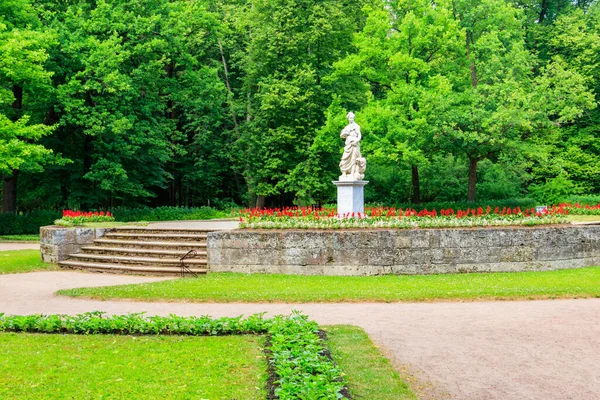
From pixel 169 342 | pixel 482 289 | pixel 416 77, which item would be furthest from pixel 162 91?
pixel 169 342

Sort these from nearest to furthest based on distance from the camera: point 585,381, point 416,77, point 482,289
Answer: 1. point 585,381
2. point 482,289
3. point 416,77

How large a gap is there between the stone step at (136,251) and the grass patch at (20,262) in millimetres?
A: 1214

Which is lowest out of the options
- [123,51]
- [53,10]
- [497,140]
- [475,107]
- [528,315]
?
[528,315]

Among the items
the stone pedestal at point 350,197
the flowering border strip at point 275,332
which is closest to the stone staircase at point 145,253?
the stone pedestal at point 350,197

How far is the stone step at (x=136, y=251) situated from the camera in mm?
15855

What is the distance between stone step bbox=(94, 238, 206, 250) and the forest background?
24.0 feet

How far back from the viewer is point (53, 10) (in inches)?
1117

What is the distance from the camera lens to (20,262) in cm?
1730

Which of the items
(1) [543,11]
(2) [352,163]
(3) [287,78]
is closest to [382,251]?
(2) [352,163]

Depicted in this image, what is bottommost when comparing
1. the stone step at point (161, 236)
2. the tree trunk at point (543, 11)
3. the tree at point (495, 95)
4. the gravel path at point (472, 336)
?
the gravel path at point (472, 336)

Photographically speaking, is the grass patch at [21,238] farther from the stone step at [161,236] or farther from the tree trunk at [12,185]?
the stone step at [161,236]

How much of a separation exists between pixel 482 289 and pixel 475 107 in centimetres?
1759

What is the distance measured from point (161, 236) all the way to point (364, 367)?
38.9ft

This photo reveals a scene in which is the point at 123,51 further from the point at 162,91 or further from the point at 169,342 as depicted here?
the point at 169,342
